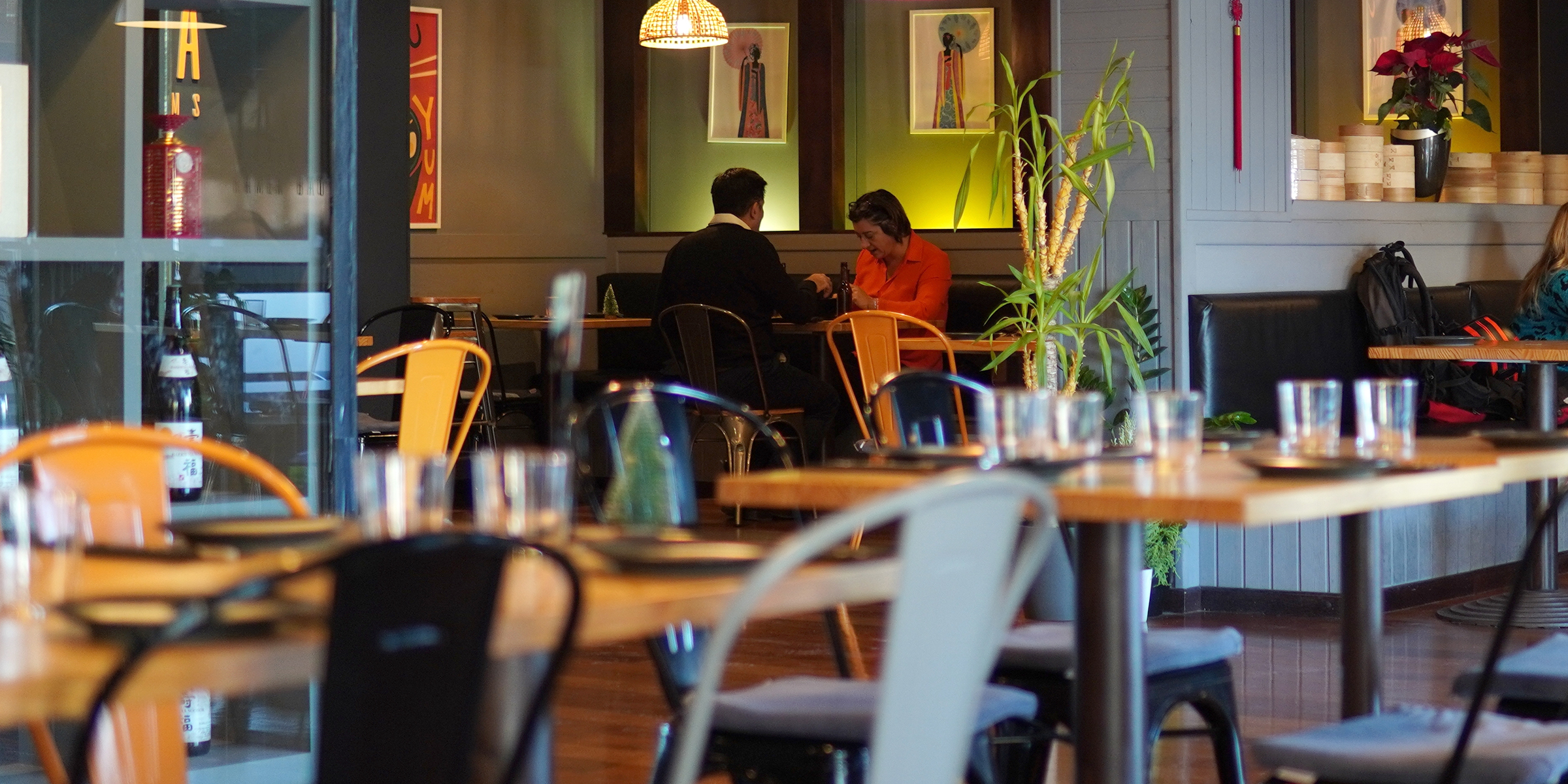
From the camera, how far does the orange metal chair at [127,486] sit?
2.22 metres

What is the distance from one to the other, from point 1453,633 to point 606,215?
639cm

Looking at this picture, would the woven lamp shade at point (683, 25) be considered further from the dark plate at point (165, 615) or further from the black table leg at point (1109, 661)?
the dark plate at point (165, 615)

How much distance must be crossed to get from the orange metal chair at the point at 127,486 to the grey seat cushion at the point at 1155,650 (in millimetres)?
969

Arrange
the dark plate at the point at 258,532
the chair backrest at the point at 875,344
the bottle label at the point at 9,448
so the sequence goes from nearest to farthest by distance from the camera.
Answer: the dark plate at the point at 258,532
the bottle label at the point at 9,448
the chair backrest at the point at 875,344

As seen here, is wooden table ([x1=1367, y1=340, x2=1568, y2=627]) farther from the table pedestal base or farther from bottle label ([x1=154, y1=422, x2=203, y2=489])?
bottle label ([x1=154, y1=422, x2=203, y2=489])

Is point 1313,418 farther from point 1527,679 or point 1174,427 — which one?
point 1527,679

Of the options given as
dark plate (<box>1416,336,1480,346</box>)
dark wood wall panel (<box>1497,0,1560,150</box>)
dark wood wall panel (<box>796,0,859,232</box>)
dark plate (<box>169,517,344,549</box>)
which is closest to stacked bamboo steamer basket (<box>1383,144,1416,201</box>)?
dark plate (<box>1416,336,1480,346</box>)

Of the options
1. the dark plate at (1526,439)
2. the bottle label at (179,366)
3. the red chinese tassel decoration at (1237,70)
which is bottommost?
the dark plate at (1526,439)

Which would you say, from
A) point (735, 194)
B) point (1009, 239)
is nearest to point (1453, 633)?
point (735, 194)

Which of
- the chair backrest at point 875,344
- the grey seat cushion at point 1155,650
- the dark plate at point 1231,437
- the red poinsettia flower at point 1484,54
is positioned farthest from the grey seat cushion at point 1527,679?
the red poinsettia flower at point 1484,54

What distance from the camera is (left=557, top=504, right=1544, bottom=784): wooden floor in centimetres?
376

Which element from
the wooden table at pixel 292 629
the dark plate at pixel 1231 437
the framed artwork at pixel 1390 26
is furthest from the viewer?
the framed artwork at pixel 1390 26

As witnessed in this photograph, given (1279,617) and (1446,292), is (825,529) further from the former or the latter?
(1446,292)

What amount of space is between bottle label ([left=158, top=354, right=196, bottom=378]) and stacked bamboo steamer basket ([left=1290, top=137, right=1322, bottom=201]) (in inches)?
150
